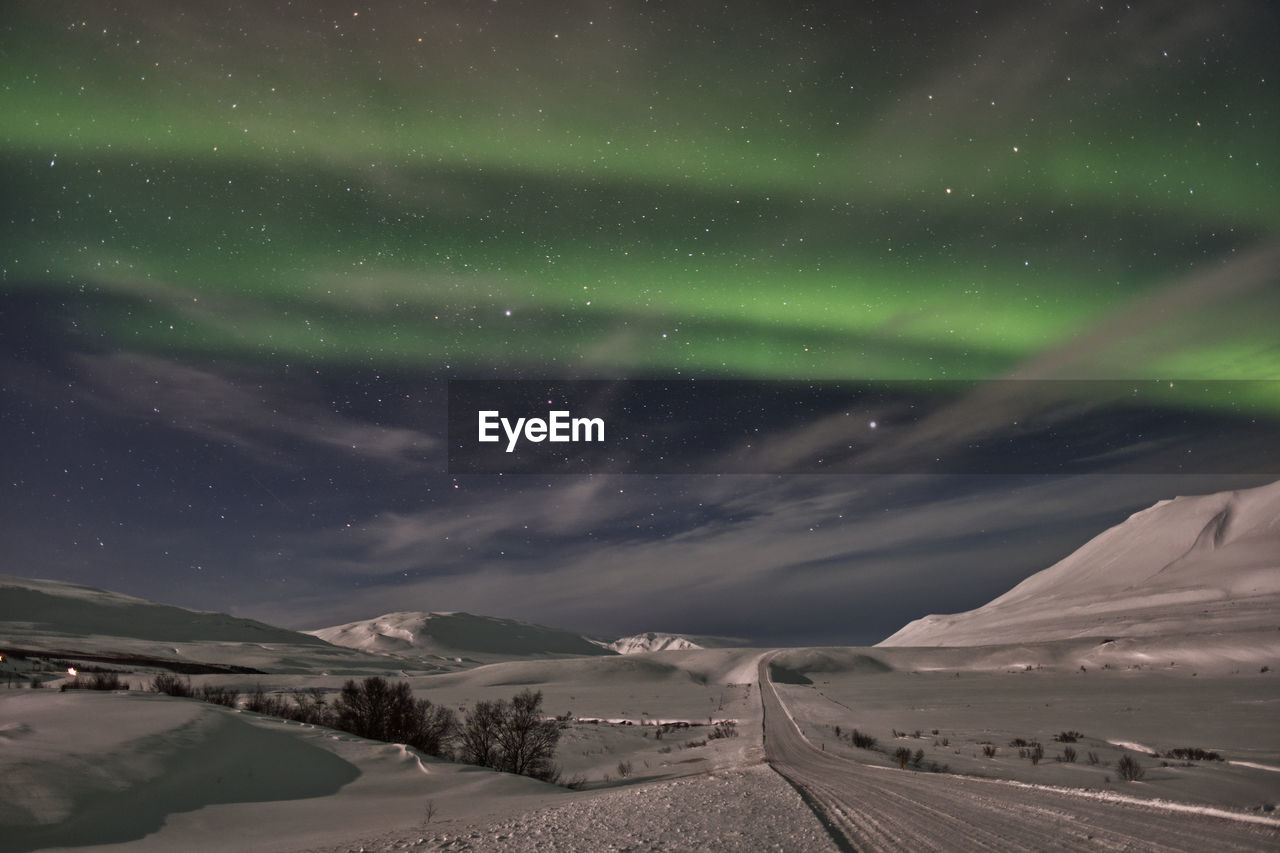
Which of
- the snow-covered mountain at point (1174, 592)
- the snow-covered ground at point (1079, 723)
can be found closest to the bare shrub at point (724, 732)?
the snow-covered ground at point (1079, 723)

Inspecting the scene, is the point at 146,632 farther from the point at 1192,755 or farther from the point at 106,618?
the point at 1192,755

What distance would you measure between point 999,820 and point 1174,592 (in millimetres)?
160585

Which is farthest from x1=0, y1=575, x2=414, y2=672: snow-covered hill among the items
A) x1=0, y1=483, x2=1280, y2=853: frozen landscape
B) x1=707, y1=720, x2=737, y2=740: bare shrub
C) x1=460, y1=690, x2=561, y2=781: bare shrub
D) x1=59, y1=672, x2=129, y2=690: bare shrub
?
x1=707, y1=720, x2=737, y2=740: bare shrub

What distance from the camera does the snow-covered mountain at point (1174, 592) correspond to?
9362cm

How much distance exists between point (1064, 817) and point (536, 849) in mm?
7388

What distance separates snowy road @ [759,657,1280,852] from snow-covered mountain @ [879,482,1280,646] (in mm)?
85874

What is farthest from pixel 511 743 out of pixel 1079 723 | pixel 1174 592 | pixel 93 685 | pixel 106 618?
pixel 1174 592

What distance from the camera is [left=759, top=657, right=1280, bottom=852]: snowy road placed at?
7.86m

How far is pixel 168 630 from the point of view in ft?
417

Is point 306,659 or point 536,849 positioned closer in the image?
point 536,849

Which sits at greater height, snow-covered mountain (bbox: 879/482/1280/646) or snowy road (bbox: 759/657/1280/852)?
snowy road (bbox: 759/657/1280/852)

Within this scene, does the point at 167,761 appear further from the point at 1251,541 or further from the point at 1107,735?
the point at 1251,541

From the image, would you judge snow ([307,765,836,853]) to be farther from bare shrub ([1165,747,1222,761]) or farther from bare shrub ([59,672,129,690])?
bare shrub ([59,672,129,690])

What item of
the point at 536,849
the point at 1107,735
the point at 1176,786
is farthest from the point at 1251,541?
the point at 536,849
